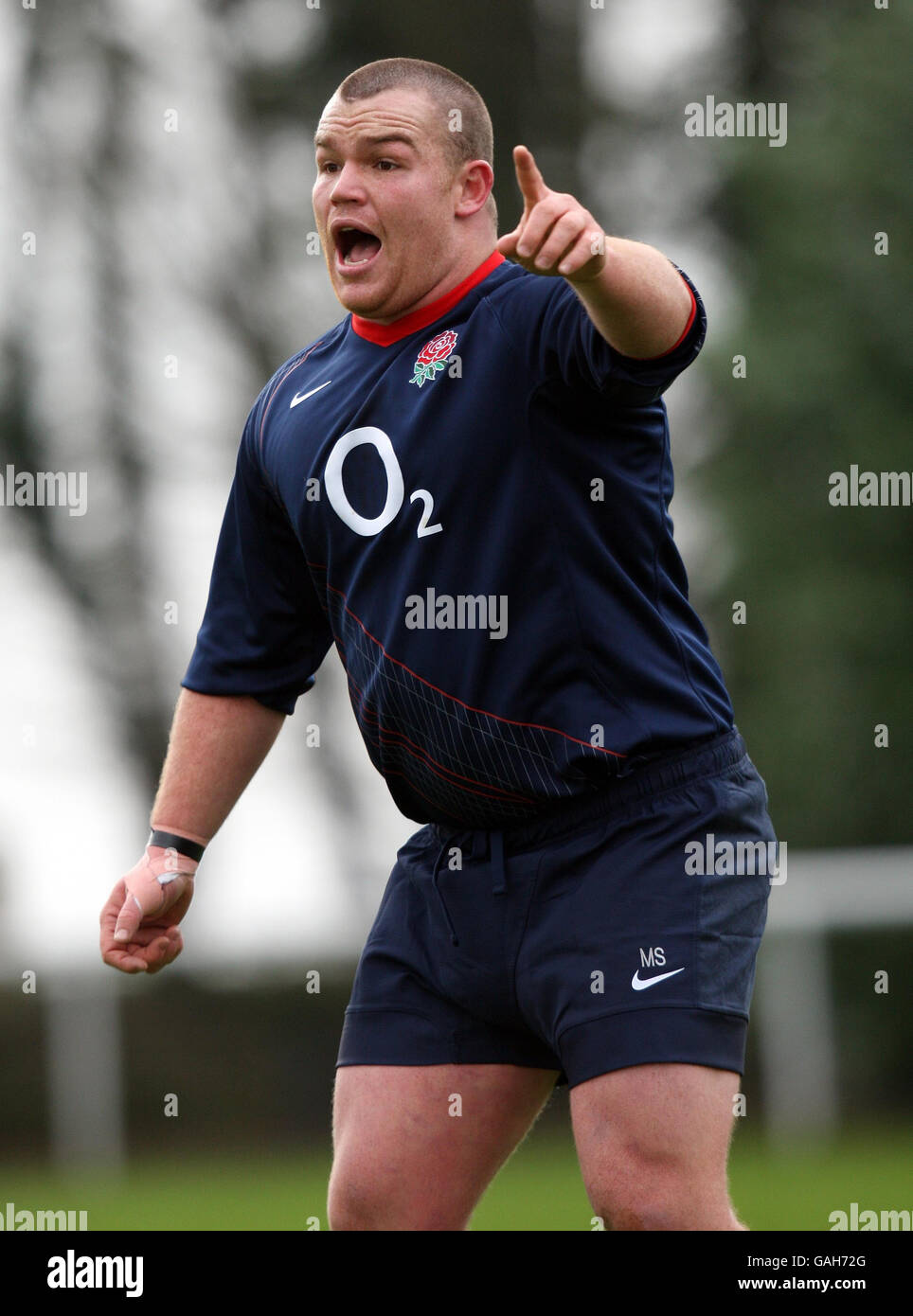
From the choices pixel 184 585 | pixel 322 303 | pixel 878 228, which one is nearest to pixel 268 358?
pixel 322 303

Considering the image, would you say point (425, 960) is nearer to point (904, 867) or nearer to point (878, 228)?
point (904, 867)

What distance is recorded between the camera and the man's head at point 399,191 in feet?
13.0

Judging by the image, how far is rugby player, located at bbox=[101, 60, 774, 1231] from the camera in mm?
3607

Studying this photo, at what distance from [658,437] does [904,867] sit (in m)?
8.63

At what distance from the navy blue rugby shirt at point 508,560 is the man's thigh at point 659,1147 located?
1.86 ft

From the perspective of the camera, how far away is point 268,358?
1733cm

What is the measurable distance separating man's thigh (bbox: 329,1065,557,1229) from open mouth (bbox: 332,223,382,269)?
5.25 ft

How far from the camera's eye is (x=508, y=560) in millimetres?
3787

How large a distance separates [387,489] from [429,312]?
394mm
